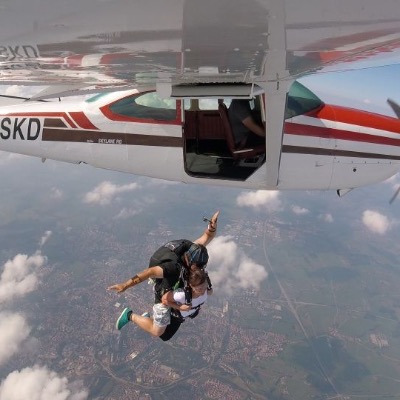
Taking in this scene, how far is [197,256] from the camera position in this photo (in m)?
5.59

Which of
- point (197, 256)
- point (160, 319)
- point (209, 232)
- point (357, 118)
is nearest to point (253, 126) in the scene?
point (357, 118)

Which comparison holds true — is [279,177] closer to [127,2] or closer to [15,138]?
[127,2]

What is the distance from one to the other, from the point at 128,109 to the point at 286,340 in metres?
164

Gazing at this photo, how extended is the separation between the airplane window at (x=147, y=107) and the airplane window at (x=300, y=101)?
6.25ft

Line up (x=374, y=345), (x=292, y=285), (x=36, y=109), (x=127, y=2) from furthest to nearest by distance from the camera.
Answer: (x=292, y=285) → (x=374, y=345) → (x=36, y=109) → (x=127, y=2)

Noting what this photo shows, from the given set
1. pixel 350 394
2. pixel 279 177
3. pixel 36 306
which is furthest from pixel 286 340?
pixel 279 177

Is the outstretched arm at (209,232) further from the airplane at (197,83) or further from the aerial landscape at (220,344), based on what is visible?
the aerial landscape at (220,344)

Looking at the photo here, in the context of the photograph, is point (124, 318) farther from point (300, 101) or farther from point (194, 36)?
point (194, 36)

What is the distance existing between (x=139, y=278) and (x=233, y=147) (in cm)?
261

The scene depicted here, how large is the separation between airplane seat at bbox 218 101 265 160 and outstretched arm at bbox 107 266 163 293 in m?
2.30

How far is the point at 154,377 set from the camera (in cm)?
12988

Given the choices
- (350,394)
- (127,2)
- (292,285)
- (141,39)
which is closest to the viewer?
(127,2)

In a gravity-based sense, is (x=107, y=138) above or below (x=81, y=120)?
below

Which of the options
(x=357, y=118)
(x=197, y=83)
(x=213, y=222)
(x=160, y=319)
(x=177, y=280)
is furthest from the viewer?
(x=213, y=222)
